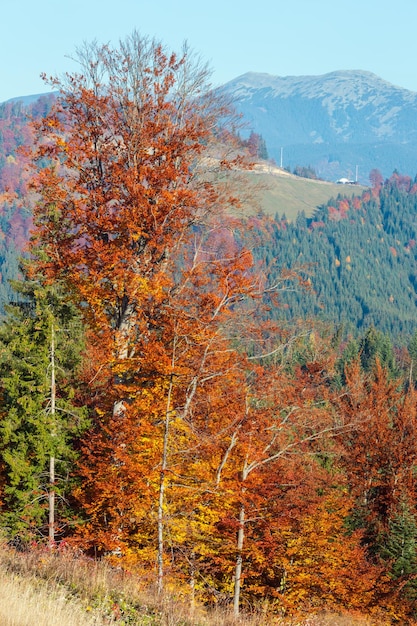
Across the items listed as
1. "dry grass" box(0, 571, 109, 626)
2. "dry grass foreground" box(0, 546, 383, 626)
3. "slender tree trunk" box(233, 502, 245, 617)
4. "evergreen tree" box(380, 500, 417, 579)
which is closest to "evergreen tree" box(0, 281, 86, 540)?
"slender tree trunk" box(233, 502, 245, 617)

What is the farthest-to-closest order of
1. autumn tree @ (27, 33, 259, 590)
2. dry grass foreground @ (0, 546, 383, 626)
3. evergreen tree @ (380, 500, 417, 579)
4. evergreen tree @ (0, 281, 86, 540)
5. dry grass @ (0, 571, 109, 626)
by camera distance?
1. evergreen tree @ (380, 500, 417, 579)
2. evergreen tree @ (0, 281, 86, 540)
3. autumn tree @ (27, 33, 259, 590)
4. dry grass foreground @ (0, 546, 383, 626)
5. dry grass @ (0, 571, 109, 626)

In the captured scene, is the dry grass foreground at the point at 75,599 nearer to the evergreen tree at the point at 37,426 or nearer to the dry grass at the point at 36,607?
the dry grass at the point at 36,607

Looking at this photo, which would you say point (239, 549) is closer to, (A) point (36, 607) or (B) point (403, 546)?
(B) point (403, 546)

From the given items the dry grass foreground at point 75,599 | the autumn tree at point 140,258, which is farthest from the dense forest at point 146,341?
the dry grass foreground at point 75,599

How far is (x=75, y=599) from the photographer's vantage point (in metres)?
10.9

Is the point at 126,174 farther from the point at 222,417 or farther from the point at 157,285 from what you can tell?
the point at 222,417

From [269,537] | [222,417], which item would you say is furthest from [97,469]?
[269,537]

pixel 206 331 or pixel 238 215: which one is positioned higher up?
pixel 238 215

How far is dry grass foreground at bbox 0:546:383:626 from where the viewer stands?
9008mm

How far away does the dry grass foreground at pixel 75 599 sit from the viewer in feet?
29.6

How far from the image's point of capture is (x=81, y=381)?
90.4ft

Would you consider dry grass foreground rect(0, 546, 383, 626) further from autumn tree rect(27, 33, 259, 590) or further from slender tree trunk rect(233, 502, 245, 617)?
slender tree trunk rect(233, 502, 245, 617)

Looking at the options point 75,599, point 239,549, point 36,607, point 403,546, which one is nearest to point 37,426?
point 239,549

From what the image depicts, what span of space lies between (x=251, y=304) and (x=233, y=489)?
5569mm
